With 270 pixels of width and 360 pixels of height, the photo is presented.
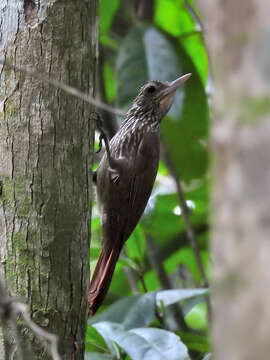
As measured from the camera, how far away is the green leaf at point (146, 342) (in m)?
2.57

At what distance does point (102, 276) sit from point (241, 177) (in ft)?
7.21

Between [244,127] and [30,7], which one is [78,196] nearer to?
[30,7]

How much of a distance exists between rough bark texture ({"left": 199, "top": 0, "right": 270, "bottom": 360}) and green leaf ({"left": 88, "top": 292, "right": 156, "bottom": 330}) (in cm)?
224

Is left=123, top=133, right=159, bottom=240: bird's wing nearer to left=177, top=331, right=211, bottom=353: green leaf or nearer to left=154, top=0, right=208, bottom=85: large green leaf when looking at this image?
left=177, top=331, right=211, bottom=353: green leaf

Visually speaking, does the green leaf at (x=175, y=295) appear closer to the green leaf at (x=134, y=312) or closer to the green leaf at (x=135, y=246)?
the green leaf at (x=134, y=312)

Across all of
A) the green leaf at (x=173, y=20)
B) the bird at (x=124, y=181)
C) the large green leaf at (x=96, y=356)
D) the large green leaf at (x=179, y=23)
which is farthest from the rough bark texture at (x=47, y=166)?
the green leaf at (x=173, y=20)

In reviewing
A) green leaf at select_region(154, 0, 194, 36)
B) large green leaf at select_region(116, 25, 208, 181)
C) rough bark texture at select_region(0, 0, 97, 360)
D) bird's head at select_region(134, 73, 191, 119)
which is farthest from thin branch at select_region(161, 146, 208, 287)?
rough bark texture at select_region(0, 0, 97, 360)

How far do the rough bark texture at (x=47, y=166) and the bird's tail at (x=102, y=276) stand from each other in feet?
1.71

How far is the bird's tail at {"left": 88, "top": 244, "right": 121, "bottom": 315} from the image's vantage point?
2.76 m

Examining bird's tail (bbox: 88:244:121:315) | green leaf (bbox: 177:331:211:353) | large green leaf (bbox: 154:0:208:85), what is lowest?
green leaf (bbox: 177:331:211:353)

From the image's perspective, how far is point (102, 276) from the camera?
2.92 meters

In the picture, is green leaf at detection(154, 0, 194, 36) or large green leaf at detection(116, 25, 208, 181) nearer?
large green leaf at detection(116, 25, 208, 181)

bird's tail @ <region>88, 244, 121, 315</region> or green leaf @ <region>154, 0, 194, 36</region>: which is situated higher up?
green leaf @ <region>154, 0, 194, 36</region>

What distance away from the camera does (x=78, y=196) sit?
88.0 inches
